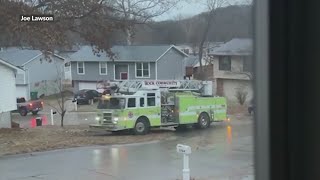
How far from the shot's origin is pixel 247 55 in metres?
0.70

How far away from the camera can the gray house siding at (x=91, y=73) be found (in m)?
0.91

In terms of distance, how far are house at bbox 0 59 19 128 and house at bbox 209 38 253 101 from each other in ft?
1.58

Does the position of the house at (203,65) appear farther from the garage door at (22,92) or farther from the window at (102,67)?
the garage door at (22,92)

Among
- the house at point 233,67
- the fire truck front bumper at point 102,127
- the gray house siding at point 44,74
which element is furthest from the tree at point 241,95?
the gray house siding at point 44,74

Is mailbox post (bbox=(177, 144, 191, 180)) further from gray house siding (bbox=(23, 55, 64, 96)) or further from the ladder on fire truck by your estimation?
gray house siding (bbox=(23, 55, 64, 96))

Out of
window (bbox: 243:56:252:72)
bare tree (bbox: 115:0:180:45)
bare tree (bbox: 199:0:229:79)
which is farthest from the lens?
bare tree (bbox: 115:0:180:45)

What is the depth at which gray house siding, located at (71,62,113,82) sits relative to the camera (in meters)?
0.91

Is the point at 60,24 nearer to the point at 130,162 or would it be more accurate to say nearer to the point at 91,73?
the point at 91,73

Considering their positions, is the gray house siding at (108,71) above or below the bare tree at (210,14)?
below

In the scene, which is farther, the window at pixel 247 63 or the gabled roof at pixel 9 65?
the gabled roof at pixel 9 65

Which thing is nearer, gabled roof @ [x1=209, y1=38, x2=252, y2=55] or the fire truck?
gabled roof @ [x1=209, y1=38, x2=252, y2=55]

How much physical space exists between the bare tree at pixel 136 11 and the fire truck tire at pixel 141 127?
0.67 ft

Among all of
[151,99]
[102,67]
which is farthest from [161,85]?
[102,67]

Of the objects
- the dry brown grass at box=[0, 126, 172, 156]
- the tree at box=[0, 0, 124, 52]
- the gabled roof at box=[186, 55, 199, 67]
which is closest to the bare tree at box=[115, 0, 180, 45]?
the tree at box=[0, 0, 124, 52]
